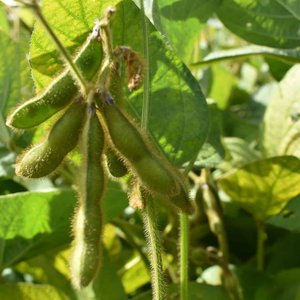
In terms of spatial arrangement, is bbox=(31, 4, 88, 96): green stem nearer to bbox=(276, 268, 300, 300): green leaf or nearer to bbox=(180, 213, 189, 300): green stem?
bbox=(180, 213, 189, 300): green stem

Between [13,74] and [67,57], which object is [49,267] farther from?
[67,57]

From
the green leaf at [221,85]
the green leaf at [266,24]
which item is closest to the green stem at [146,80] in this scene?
the green leaf at [266,24]

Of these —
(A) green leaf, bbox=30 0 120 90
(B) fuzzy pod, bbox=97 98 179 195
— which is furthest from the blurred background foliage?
(B) fuzzy pod, bbox=97 98 179 195

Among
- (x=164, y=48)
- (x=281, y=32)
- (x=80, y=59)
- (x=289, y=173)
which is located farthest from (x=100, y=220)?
(x=281, y=32)

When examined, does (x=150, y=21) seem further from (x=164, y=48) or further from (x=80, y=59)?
(x=80, y=59)

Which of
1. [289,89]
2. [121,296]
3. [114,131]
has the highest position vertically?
→ [114,131]

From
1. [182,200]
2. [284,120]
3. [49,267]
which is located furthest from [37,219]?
[284,120]

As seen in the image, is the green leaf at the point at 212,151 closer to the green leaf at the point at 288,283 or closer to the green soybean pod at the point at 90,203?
the green leaf at the point at 288,283
